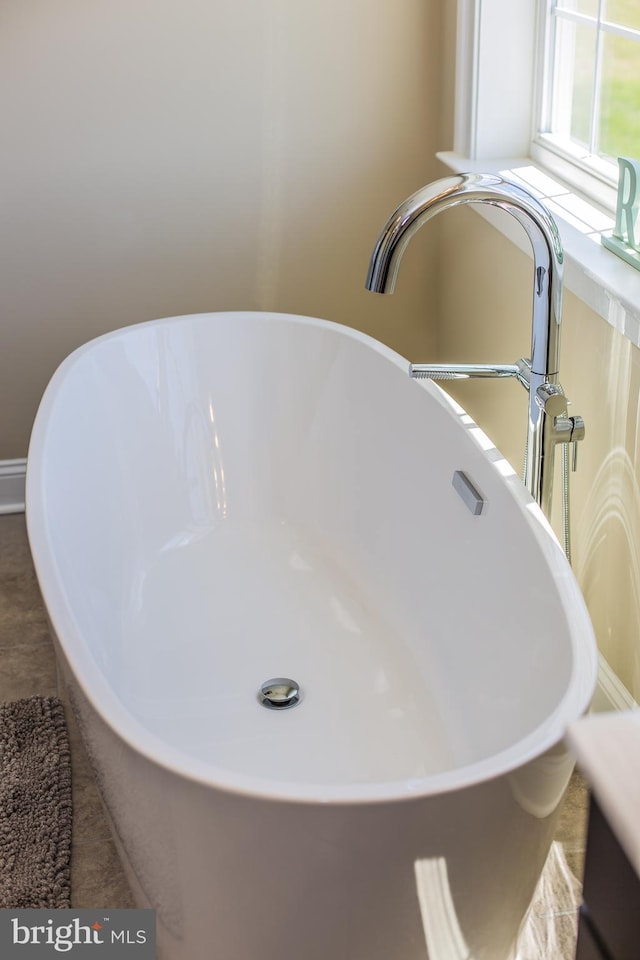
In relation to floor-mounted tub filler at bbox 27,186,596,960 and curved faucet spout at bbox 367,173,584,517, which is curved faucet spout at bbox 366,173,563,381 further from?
floor-mounted tub filler at bbox 27,186,596,960

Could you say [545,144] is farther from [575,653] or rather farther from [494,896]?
[494,896]

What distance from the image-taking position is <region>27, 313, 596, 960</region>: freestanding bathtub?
47.1 inches

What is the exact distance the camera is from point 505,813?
1.21 m

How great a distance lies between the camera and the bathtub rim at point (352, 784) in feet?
3.75

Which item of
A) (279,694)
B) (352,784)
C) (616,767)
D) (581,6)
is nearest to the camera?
(616,767)

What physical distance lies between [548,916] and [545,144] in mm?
1731

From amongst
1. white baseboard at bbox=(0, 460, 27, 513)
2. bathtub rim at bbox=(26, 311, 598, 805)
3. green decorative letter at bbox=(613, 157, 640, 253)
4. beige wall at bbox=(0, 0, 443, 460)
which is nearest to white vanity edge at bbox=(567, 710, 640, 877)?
bathtub rim at bbox=(26, 311, 598, 805)

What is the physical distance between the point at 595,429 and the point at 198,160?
1407 millimetres

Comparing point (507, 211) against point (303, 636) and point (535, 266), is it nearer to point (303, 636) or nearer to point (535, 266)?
point (535, 266)

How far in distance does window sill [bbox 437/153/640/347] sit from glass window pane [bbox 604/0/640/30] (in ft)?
1.15

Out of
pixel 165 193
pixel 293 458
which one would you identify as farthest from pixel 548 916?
pixel 165 193

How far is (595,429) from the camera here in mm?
1975

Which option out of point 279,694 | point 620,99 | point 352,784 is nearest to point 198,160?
point 620,99

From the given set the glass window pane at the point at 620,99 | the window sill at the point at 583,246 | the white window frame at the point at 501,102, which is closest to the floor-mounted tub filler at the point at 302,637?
the window sill at the point at 583,246
